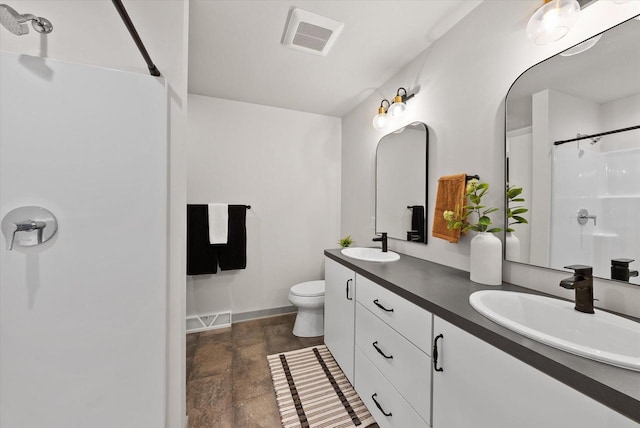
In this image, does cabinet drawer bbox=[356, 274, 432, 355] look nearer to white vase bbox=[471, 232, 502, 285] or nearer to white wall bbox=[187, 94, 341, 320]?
white vase bbox=[471, 232, 502, 285]

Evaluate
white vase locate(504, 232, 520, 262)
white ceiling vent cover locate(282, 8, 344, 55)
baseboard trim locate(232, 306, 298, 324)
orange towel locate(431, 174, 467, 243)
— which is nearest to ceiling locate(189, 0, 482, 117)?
white ceiling vent cover locate(282, 8, 344, 55)

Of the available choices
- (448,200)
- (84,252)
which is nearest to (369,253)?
(448,200)

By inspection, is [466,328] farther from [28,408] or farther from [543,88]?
[28,408]

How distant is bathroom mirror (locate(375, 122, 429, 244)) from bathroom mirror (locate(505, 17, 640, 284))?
61 centimetres

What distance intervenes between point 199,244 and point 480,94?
2.54 m

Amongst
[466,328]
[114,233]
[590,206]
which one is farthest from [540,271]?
[114,233]

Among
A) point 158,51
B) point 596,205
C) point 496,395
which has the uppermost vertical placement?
point 158,51

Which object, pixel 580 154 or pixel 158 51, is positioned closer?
pixel 580 154

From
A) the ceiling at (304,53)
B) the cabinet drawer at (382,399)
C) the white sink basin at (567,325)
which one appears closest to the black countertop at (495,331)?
the white sink basin at (567,325)

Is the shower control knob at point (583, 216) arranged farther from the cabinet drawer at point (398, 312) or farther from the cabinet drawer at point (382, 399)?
the cabinet drawer at point (382, 399)

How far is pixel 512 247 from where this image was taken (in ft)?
4.00

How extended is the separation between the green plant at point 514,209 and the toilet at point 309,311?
5.19ft

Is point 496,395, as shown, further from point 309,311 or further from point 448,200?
point 309,311

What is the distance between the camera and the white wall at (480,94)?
989 millimetres
